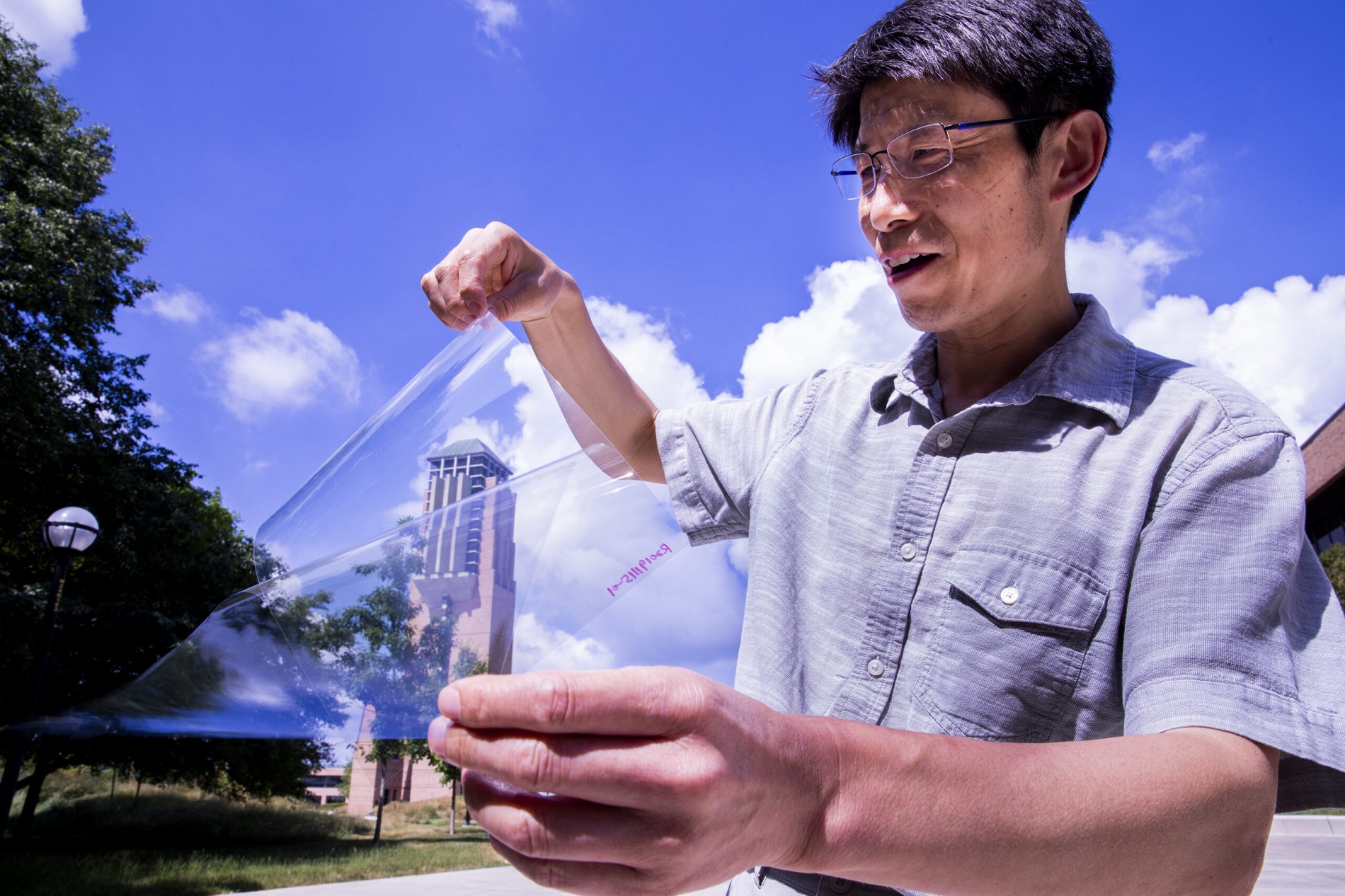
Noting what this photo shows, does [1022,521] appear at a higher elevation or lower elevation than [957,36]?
lower

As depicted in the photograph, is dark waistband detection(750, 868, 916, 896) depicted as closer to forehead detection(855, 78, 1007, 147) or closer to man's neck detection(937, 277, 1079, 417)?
man's neck detection(937, 277, 1079, 417)

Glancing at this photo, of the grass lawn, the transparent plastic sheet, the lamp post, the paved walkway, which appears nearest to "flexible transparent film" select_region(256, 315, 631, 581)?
the transparent plastic sheet

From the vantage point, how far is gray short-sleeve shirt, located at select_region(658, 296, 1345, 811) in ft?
2.90

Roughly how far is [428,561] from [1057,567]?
0.83 m

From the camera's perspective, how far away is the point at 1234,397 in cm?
111

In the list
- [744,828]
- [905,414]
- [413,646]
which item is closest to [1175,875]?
[744,828]

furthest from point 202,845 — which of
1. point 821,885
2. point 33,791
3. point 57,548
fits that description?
point 821,885

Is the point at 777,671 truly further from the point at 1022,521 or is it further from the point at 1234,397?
the point at 1234,397

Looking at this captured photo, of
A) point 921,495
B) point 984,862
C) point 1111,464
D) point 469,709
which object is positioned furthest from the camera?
point 921,495

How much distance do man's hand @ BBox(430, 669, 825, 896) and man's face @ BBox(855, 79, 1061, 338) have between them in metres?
1.00

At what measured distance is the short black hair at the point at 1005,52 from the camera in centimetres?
137

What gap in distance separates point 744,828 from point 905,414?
1.00m

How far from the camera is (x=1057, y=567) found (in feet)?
3.49

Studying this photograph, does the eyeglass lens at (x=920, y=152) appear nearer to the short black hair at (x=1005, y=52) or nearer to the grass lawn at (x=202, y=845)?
the short black hair at (x=1005, y=52)
